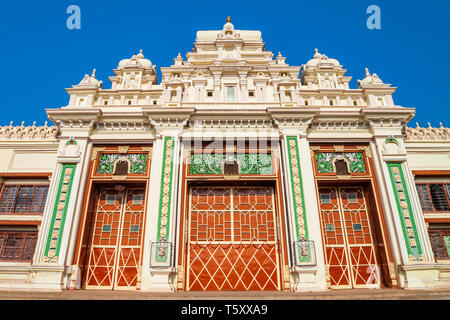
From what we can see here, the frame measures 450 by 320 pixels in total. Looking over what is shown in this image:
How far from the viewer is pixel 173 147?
11.9m

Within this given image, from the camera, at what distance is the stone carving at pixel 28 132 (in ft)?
43.4

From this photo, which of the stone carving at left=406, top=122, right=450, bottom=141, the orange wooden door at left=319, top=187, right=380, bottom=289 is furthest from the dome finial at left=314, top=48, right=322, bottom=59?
the orange wooden door at left=319, top=187, right=380, bottom=289

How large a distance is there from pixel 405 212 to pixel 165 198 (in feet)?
27.5

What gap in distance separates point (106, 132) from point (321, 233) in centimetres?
900

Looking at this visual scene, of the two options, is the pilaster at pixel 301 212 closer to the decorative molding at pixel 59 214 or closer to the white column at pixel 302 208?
the white column at pixel 302 208

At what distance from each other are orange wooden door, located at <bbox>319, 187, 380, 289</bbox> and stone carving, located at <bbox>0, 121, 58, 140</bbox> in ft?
37.8

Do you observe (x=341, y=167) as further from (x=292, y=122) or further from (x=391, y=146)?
(x=292, y=122)

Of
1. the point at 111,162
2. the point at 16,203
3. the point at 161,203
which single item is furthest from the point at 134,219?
the point at 16,203

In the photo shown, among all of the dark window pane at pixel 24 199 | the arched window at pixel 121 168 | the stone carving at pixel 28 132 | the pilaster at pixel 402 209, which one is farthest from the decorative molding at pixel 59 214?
the pilaster at pixel 402 209

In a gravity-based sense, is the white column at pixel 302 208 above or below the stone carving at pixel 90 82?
below

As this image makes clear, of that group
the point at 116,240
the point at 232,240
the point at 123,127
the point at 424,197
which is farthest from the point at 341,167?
the point at 116,240

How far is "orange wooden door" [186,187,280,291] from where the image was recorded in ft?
35.5

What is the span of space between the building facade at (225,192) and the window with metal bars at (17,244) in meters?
0.04
